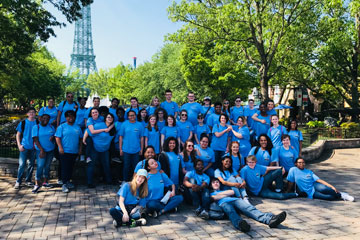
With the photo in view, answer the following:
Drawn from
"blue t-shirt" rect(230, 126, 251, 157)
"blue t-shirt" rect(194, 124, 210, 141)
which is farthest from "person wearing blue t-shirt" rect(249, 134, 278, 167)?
"blue t-shirt" rect(194, 124, 210, 141)

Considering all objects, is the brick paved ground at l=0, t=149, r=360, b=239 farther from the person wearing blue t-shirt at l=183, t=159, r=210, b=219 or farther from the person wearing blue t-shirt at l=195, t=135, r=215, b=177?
the person wearing blue t-shirt at l=195, t=135, r=215, b=177

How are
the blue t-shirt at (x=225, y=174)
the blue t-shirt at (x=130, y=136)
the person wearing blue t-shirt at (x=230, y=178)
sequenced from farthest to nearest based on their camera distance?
1. the blue t-shirt at (x=130, y=136)
2. the blue t-shirt at (x=225, y=174)
3. the person wearing blue t-shirt at (x=230, y=178)

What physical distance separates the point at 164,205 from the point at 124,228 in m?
0.92

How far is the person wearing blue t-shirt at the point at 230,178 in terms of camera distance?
581cm

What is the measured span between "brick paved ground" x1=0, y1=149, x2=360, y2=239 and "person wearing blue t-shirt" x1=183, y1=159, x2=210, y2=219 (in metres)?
0.28

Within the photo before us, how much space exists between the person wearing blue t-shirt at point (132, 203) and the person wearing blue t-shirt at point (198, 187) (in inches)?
41.2

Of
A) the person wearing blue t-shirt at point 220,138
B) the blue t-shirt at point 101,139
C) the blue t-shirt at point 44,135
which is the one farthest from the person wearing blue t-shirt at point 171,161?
the blue t-shirt at point 44,135

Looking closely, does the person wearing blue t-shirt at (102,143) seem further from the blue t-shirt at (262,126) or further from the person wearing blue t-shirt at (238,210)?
the blue t-shirt at (262,126)

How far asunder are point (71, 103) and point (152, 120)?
108 inches

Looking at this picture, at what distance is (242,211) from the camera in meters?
5.26

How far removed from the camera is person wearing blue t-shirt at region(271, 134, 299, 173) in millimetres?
7016

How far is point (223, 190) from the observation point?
590 centimetres

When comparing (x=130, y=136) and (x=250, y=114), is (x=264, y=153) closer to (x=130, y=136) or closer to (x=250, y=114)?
(x=250, y=114)

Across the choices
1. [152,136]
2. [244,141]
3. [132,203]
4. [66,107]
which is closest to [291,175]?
[244,141]
